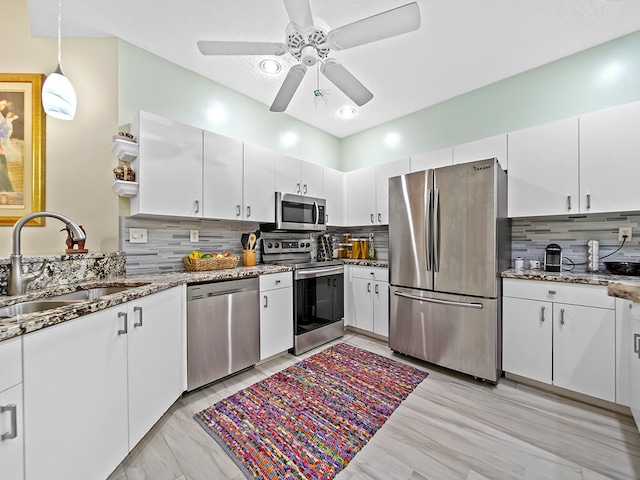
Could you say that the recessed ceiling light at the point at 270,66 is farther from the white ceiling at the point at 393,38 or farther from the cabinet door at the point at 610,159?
the cabinet door at the point at 610,159

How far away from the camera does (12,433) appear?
822mm

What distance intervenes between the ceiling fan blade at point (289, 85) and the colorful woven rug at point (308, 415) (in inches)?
87.4

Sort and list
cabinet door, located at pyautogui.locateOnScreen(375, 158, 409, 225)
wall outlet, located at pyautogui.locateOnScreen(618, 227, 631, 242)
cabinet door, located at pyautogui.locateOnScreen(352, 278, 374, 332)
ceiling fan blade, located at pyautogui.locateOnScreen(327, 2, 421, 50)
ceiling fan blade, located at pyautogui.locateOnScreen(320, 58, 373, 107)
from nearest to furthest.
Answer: ceiling fan blade, located at pyautogui.locateOnScreen(327, 2, 421, 50), ceiling fan blade, located at pyautogui.locateOnScreen(320, 58, 373, 107), wall outlet, located at pyautogui.locateOnScreen(618, 227, 631, 242), cabinet door, located at pyautogui.locateOnScreen(352, 278, 374, 332), cabinet door, located at pyautogui.locateOnScreen(375, 158, 409, 225)

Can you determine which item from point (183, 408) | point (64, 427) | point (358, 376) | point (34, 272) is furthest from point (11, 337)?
point (358, 376)

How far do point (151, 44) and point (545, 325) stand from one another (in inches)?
151

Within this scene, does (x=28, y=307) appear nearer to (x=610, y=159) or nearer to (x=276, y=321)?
(x=276, y=321)

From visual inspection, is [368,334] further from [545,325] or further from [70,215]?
[70,215]

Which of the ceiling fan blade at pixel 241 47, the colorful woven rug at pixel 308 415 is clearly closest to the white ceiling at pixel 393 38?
the ceiling fan blade at pixel 241 47

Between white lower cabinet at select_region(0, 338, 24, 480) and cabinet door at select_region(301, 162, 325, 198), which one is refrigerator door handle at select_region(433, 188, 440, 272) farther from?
white lower cabinet at select_region(0, 338, 24, 480)

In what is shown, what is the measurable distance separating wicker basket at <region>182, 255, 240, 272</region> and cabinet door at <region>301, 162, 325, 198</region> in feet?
4.01

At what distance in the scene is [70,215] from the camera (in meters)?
2.10

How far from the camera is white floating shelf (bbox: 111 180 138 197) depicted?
194 cm

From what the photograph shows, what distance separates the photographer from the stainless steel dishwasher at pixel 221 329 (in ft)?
6.42

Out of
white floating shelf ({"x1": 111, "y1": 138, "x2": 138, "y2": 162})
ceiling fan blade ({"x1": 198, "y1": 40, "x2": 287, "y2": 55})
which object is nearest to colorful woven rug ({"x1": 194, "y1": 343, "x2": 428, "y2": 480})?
white floating shelf ({"x1": 111, "y1": 138, "x2": 138, "y2": 162})
